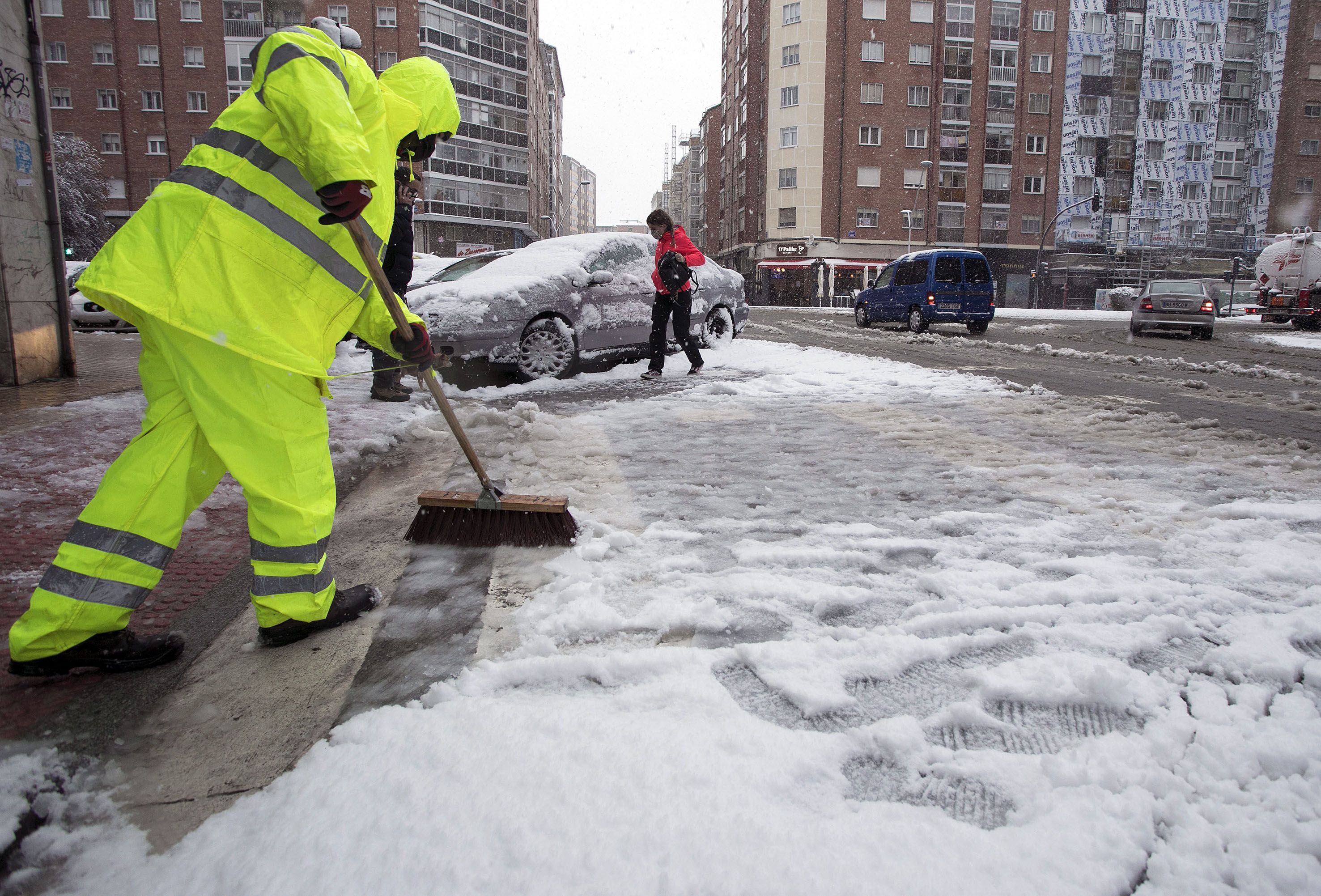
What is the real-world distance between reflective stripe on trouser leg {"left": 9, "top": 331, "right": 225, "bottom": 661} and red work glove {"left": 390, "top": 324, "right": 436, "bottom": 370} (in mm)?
692

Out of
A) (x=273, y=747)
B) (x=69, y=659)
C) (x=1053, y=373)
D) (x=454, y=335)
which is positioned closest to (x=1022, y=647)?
(x=273, y=747)

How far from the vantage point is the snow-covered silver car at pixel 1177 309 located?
17203 mm

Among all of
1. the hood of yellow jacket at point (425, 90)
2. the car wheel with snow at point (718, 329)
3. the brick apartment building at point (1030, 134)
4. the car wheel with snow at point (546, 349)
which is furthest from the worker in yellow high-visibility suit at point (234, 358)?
the brick apartment building at point (1030, 134)

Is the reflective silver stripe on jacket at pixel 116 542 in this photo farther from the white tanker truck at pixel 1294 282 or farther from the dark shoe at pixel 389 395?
the white tanker truck at pixel 1294 282

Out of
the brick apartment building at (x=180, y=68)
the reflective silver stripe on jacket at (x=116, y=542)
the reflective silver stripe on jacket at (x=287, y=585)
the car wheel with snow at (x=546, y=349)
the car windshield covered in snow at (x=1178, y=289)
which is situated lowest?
the reflective silver stripe on jacket at (x=287, y=585)

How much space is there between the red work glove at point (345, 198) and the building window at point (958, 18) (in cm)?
5647

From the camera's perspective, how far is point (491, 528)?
3.07m

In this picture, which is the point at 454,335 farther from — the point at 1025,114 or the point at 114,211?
the point at 1025,114

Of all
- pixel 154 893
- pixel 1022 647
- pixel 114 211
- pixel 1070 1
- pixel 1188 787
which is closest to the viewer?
pixel 154 893

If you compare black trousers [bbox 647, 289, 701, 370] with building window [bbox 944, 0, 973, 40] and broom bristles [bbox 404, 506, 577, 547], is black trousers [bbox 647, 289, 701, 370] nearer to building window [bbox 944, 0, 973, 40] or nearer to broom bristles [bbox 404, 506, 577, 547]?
broom bristles [bbox 404, 506, 577, 547]

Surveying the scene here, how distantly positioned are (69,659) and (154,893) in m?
1.01

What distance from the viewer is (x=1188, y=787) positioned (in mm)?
1492

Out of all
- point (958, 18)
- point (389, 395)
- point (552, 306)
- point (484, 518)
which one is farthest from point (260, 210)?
point (958, 18)

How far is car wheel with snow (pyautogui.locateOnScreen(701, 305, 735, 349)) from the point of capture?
10.5 metres
